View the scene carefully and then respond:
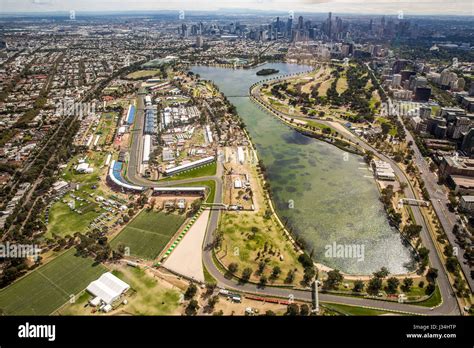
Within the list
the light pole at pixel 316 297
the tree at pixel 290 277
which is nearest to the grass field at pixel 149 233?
the tree at pixel 290 277

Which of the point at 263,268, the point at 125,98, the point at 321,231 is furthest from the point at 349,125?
the point at 125,98

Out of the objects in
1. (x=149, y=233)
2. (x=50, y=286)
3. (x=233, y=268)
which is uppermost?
(x=149, y=233)

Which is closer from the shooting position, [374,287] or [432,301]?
[432,301]

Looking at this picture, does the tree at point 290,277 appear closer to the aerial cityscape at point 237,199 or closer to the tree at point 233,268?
the aerial cityscape at point 237,199

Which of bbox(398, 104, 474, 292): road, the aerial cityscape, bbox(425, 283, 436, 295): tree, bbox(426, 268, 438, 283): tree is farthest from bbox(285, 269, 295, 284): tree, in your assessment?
bbox(398, 104, 474, 292): road

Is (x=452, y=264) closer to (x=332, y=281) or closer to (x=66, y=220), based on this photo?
(x=332, y=281)

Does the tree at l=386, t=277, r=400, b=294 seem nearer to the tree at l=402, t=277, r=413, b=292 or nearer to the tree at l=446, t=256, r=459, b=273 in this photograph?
the tree at l=402, t=277, r=413, b=292

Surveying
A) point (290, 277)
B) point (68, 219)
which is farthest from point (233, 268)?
point (68, 219)
